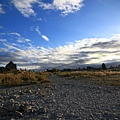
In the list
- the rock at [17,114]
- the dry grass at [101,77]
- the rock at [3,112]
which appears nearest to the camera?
the rock at [17,114]

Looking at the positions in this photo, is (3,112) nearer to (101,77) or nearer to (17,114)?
(17,114)

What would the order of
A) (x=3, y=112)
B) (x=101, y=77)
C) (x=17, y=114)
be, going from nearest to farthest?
1. (x=17, y=114)
2. (x=3, y=112)
3. (x=101, y=77)

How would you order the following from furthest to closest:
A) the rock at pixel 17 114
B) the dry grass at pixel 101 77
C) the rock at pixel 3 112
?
the dry grass at pixel 101 77 → the rock at pixel 3 112 → the rock at pixel 17 114

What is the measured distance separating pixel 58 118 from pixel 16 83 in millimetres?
11748

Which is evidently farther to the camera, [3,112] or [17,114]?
[3,112]

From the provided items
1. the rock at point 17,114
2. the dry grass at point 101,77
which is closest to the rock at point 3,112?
the rock at point 17,114

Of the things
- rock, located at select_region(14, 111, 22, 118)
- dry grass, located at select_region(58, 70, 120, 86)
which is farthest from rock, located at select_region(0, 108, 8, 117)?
dry grass, located at select_region(58, 70, 120, 86)

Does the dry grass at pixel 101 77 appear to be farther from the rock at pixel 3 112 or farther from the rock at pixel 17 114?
the rock at pixel 3 112

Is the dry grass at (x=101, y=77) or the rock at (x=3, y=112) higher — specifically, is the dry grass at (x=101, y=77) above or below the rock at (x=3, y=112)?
above

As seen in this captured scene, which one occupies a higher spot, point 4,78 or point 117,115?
point 4,78

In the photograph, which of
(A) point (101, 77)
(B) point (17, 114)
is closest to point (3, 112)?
(B) point (17, 114)

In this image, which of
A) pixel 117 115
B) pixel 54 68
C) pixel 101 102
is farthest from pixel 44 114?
pixel 54 68

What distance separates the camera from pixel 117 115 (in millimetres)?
7965

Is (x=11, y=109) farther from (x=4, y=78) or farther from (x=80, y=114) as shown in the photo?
(x=4, y=78)
